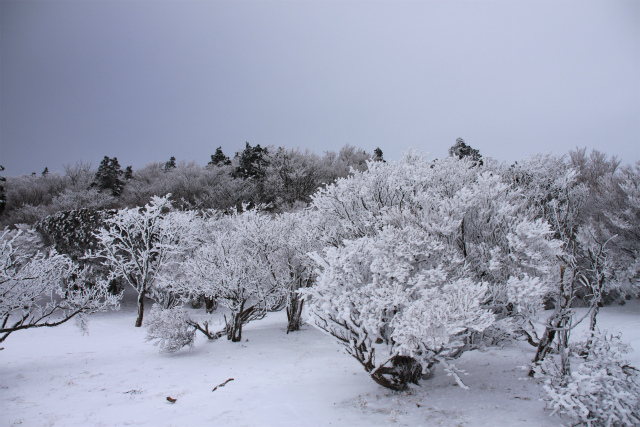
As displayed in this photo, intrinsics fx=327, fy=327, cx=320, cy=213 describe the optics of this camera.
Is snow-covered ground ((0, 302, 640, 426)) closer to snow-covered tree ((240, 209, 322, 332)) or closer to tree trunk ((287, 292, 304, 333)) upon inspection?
tree trunk ((287, 292, 304, 333))

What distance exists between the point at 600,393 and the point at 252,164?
41.6 metres

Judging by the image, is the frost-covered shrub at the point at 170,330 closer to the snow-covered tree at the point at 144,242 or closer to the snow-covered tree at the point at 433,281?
the snow-covered tree at the point at 144,242

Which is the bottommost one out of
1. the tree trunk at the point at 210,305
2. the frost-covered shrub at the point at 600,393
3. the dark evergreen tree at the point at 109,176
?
the tree trunk at the point at 210,305

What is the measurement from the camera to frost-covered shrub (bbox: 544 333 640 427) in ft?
19.0

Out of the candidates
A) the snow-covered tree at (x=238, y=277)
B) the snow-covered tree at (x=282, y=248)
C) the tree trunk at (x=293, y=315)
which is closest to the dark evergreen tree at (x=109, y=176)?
the snow-covered tree at (x=238, y=277)

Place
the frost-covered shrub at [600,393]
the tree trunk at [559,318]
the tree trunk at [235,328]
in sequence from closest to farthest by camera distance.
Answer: the frost-covered shrub at [600,393] → the tree trunk at [559,318] → the tree trunk at [235,328]

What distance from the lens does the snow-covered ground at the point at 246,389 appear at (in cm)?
752

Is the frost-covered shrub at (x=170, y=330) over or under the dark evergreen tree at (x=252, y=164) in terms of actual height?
under

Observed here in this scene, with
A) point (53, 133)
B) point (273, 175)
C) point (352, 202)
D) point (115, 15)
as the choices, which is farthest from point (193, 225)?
point (115, 15)

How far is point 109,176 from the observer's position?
47156mm

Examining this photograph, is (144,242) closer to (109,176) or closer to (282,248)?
(282,248)

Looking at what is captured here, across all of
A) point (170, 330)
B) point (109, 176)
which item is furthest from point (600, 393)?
point (109, 176)

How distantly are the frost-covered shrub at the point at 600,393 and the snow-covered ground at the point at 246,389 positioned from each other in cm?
72

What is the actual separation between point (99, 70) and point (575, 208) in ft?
513
